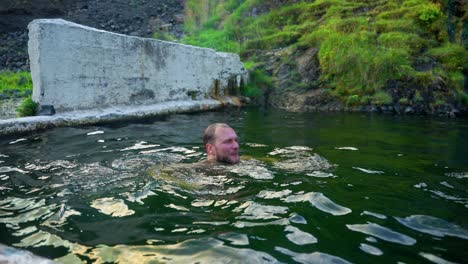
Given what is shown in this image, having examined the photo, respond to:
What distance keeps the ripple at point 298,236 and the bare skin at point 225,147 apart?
2.05 m

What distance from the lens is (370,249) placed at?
2.40 metres

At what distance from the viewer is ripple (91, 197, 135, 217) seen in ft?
10.2

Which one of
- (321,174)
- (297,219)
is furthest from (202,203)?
(321,174)

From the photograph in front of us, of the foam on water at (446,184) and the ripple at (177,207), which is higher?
the ripple at (177,207)

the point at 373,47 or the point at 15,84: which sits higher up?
the point at 373,47

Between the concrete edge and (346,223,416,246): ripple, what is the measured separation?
6.45 meters

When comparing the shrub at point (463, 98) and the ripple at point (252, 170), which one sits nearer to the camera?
the ripple at point (252, 170)

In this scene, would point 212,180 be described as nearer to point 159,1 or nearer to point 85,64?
point 85,64

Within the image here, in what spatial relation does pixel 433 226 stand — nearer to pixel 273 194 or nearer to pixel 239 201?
pixel 273 194

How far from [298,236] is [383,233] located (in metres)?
0.61

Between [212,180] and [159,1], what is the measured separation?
22.3 metres

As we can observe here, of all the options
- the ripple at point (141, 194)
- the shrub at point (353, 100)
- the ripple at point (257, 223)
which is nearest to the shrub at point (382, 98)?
the shrub at point (353, 100)

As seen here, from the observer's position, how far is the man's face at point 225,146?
4.73 meters

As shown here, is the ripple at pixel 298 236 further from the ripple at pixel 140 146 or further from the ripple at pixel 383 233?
the ripple at pixel 140 146
